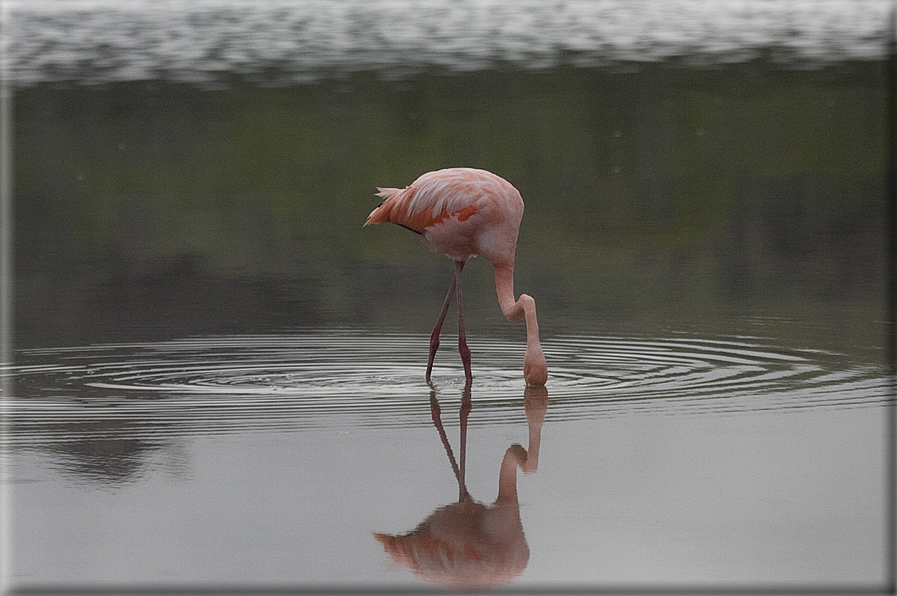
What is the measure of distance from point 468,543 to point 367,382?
3.10 metres

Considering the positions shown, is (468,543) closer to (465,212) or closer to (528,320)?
(528,320)

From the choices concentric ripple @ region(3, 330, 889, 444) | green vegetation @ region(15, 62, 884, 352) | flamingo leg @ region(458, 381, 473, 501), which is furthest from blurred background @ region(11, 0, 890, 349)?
flamingo leg @ region(458, 381, 473, 501)

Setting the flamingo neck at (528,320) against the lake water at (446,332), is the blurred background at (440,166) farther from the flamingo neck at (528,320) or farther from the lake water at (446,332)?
the flamingo neck at (528,320)

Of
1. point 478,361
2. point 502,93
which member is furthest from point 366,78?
point 478,361

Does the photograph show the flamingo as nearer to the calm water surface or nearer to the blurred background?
the calm water surface

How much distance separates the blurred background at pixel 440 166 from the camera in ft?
37.6

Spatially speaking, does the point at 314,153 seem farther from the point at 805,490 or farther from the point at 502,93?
the point at 805,490

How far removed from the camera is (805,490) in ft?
20.1

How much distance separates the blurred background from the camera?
1145 cm

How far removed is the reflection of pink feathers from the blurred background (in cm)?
127

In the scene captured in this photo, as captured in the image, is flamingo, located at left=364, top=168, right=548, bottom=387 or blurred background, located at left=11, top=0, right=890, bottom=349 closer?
flamingo, located at left=364, top=168, right=548, bottom=387

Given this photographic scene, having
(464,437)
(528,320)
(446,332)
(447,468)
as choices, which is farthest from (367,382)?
(447,468)

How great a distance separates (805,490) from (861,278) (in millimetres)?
6216

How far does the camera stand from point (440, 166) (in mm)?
17953
